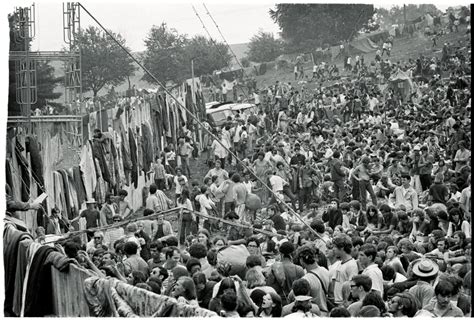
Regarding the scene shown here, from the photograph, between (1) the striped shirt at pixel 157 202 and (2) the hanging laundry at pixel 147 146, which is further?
(2) the hanging laundry at pixel 147 146

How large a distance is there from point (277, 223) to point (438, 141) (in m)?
7.43

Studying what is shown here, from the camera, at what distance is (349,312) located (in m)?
8.63

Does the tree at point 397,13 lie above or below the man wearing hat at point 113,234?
above

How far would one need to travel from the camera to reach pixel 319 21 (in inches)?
1978

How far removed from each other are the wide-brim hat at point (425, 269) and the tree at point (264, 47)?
4640 cm

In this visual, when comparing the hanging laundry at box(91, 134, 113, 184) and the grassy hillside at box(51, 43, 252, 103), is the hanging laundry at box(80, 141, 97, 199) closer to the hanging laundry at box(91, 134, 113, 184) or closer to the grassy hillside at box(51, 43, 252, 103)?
the hanging laundry at box(91, 134, 113, 184)

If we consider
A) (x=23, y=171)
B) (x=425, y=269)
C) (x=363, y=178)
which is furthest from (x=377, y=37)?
(x=425, y=269)

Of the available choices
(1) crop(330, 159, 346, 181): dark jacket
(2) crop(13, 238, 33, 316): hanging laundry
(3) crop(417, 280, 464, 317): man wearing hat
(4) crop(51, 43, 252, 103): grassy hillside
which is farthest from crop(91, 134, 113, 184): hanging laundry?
(4) crop(51, 43, 252, 103): grassy hillside

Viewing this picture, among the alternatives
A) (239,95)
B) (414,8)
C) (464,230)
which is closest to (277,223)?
(464,230)

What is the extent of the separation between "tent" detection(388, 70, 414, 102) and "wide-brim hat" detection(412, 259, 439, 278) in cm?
2287

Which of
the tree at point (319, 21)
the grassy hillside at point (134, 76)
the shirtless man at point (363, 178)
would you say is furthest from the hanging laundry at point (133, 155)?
the tree at point (319, 21)

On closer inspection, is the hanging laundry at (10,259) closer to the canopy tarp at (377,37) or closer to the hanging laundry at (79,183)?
the hanging laundry at (79,183)

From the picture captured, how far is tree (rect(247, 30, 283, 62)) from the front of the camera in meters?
57.0

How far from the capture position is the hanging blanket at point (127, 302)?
7.11 metres
